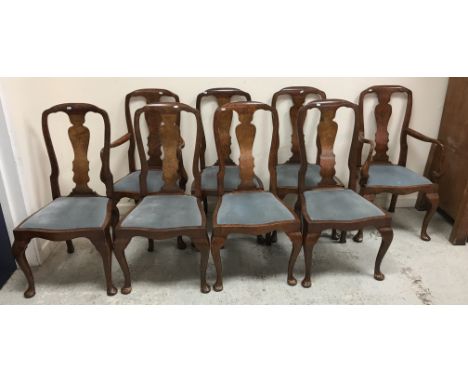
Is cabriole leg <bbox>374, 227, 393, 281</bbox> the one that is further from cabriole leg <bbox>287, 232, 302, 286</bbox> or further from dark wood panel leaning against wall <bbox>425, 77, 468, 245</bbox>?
dark wood panel leaning against wall <bbox>425, 77, 468, 245</bbox>

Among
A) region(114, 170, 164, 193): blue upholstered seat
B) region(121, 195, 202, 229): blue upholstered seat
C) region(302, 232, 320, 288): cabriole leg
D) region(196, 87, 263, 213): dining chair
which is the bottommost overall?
region(302, 232, 320, 288): cabriole leg

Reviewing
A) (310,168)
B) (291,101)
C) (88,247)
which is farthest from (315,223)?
(88,247)

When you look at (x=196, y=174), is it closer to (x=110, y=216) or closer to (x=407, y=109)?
(x=110, y=216)

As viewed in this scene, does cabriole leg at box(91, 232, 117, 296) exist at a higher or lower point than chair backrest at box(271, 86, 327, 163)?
lower

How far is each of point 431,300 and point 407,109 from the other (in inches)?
55.4

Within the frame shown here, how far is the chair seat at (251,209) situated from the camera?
185 cm

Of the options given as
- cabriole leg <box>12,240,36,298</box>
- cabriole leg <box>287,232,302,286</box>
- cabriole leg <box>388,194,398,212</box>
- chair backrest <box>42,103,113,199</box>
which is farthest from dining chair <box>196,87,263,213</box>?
cabriole leg <box>388,194,398,212</box>

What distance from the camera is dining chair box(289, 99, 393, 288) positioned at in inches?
73.5

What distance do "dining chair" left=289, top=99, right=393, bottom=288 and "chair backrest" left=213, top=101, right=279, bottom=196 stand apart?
0.17m

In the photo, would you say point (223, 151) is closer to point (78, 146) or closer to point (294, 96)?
point (294, 96)

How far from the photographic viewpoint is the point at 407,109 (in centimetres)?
256

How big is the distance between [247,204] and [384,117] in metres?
1.36

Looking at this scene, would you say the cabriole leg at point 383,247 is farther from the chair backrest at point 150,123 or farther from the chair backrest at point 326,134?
the chair backrest at point 150,123

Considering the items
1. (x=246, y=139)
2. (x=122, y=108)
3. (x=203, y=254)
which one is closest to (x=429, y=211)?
(x=246, y=139)
